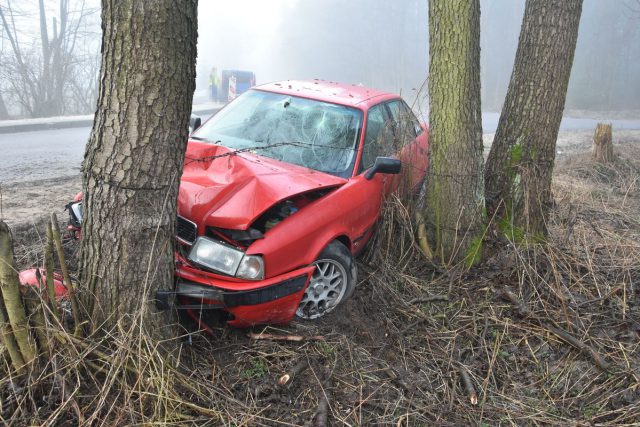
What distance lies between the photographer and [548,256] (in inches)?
162

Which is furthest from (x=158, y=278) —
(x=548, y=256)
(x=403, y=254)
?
(x=548, y=256)

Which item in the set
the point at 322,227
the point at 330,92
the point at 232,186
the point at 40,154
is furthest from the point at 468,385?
the point at 40,154

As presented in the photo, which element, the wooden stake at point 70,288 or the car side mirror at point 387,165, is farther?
the car side mirror at point 387,165

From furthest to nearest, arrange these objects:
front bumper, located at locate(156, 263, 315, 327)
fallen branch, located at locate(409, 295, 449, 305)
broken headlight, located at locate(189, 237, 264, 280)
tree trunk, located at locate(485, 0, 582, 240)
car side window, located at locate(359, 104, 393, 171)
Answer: tree trunk, located at locate(485, 0, 582, 240)
car side window, located at locate(359, 104, 393, 171)
fallen branch, located at locate(409, 295, 449, 305)
broken headlight, located at locate(189, 237, 264, 280)
front bumper, located at locate(156, 263, 315, 327)

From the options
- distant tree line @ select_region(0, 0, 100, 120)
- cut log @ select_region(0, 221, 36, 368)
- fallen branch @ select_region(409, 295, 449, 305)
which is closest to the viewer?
cut log @ select_region(0, 221, 36, 368)

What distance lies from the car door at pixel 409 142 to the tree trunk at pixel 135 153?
2469 millimetres

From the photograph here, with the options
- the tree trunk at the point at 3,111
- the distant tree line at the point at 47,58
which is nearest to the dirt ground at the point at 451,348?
the tree trunk at the point at 3,111

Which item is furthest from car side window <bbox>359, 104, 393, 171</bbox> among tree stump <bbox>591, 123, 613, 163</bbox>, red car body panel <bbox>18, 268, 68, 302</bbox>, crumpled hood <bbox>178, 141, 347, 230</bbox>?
tree stump <bbox>591, 123, 613, 163</bbox>

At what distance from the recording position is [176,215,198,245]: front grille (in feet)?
10.8

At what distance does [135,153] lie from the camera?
266 cm

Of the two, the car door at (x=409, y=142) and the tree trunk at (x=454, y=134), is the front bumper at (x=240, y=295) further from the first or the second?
the car door at (x=409, y=142)

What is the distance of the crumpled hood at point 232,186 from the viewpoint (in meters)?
3.27

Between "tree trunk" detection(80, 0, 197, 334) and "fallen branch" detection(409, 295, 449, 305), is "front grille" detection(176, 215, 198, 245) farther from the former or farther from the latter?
"fallen branch" detection(409, 295, 449, 305)

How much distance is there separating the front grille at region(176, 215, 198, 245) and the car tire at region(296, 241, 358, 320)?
818mm
